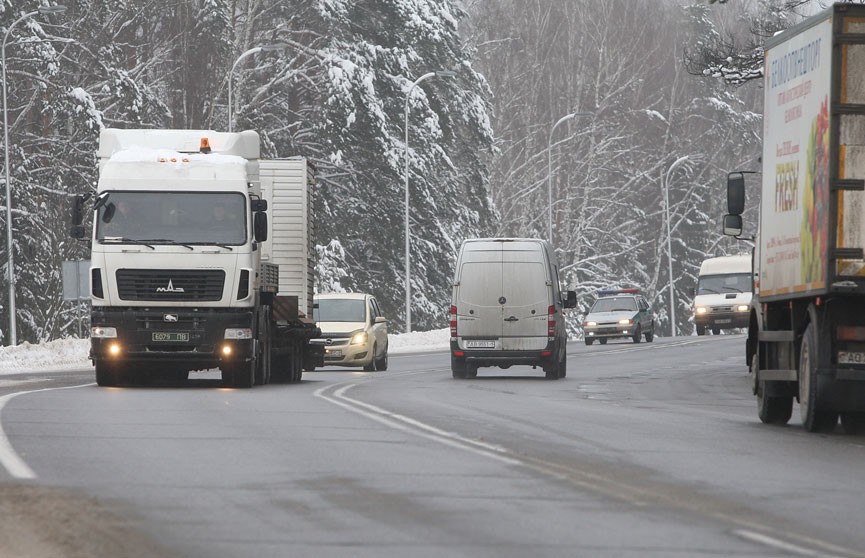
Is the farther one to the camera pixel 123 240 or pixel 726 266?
pixel 726 266

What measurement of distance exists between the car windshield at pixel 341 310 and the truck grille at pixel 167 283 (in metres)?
10.7

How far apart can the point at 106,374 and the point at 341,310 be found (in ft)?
34.2

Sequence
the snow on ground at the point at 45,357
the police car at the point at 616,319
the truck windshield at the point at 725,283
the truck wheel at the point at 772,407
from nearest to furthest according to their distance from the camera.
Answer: the truck wheel at the point at 772,407 < the snow on ground at the point at 45,357 < the police car at the point at 616,319 < the truck windshield at the point at 725,283

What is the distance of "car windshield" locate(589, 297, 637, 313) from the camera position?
A: 6047cm

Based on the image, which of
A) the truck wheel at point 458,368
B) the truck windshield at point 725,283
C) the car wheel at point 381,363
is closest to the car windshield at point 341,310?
the car wheel at point 381,363

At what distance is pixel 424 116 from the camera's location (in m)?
64.9

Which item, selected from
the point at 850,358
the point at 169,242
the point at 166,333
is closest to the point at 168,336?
the point at 166,333

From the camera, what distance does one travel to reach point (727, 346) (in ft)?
173

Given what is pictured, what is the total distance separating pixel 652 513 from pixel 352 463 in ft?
11.2

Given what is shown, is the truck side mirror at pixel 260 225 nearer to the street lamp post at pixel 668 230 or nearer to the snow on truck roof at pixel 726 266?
the snow on truck roof at pixel 726 266

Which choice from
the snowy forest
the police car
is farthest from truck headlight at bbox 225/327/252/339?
the police car

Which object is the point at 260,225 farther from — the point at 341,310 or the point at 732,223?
the point at 341,310

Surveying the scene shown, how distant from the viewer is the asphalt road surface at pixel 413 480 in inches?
363

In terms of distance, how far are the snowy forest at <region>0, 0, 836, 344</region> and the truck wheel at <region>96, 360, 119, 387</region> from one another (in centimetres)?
1167
